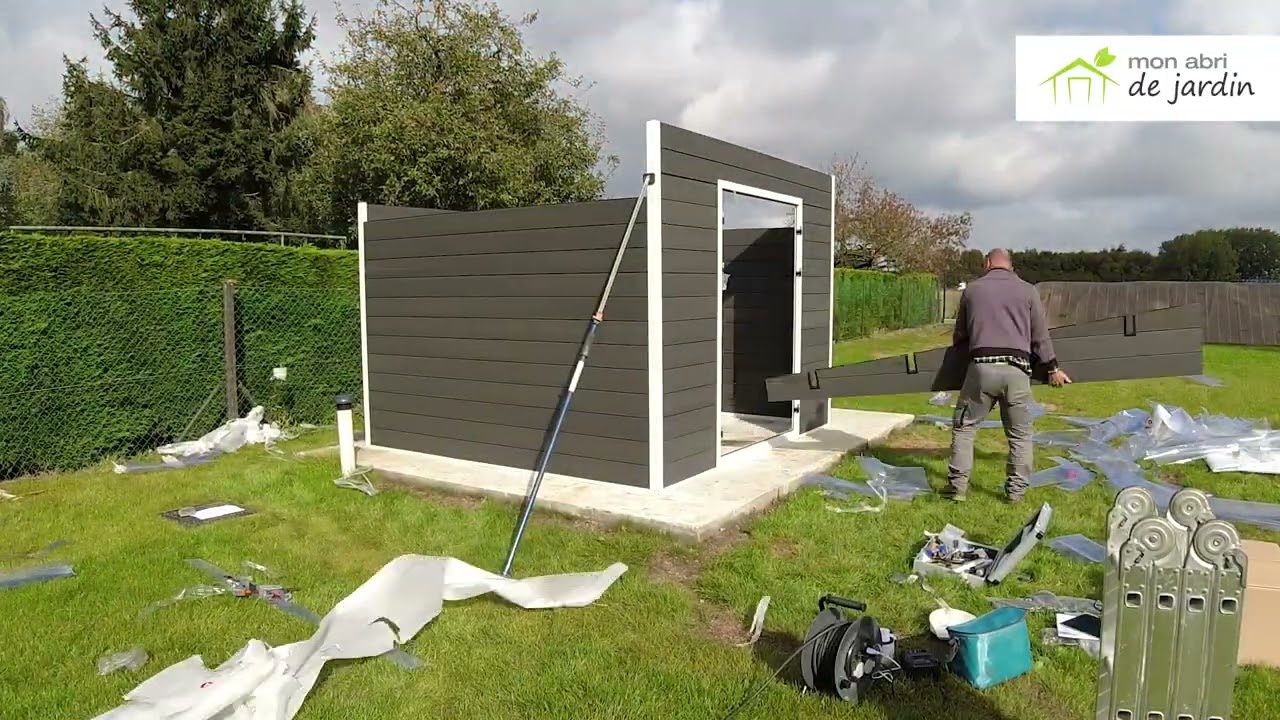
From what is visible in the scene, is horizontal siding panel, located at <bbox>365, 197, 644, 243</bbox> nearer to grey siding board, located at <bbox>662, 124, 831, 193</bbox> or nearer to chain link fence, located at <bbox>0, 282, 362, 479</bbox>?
grey siding board, located at <bbox>662, 124, 831, 193</bbox>

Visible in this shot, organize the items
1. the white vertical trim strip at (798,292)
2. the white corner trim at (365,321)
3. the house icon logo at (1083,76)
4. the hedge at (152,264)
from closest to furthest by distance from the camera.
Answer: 1. the hedge at (152,264)
2. the white vertical trim strip at (798,292)
3. the white corner trim at (365,321)
4. the house icon logo at (1083,76)

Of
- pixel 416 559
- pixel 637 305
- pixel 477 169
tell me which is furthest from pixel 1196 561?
pixel 477 169

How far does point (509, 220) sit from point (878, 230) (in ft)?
81.6

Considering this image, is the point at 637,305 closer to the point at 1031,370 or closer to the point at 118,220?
the point at 1031,370

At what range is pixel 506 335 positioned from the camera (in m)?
5.74

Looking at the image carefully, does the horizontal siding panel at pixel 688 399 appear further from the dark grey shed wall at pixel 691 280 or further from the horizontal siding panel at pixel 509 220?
the horizontal siding panel at pixel 509 220

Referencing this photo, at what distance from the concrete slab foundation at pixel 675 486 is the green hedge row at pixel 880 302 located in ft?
42.3

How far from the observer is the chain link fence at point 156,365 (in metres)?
5.87

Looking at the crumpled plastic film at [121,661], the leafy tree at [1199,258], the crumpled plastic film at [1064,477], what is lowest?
the crumpled plastic film at [121,661]

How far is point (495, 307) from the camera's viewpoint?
19.0 feet

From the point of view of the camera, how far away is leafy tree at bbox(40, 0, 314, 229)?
19.1 meters

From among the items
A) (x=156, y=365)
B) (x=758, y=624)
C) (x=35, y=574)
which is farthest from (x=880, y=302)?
(x=35, y=574)

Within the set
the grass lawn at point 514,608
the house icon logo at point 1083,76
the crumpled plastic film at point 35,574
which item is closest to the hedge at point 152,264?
the grass lawn at point 514,608

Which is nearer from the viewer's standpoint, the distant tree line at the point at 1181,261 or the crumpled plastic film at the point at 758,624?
the crumpled plastic film at the point at 758,624
